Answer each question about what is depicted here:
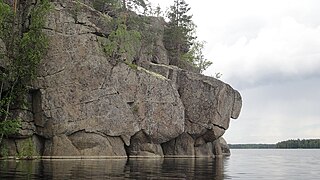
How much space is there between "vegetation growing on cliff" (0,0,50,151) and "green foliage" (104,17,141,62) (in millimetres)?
10180

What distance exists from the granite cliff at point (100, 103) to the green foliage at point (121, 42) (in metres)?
1.32

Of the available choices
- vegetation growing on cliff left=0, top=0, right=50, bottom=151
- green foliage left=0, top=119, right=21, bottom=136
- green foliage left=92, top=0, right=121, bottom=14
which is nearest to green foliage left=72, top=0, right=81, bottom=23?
vegetation growing on cliff left=0, top=0, right=50, bottom=151

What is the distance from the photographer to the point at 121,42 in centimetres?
6347

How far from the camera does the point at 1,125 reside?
49.3m

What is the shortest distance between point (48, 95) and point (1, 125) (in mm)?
7621

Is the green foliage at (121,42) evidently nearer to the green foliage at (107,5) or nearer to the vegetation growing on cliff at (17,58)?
the green foliage at (107,5)

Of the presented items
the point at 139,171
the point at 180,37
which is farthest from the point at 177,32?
the point at 139,171

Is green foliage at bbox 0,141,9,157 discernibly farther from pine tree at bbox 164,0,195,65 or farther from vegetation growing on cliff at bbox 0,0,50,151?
pine tree at bbox 164,0,195,65

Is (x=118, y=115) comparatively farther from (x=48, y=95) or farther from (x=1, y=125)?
(x=1, y=125)

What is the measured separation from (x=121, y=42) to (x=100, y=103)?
10.6 metres

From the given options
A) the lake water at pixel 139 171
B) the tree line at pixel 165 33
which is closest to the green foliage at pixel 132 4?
the tree line at pixel 165 33

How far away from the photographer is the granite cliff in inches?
2168

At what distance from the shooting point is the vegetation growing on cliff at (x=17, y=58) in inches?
2024

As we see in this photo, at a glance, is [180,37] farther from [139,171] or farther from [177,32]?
[139,171]
